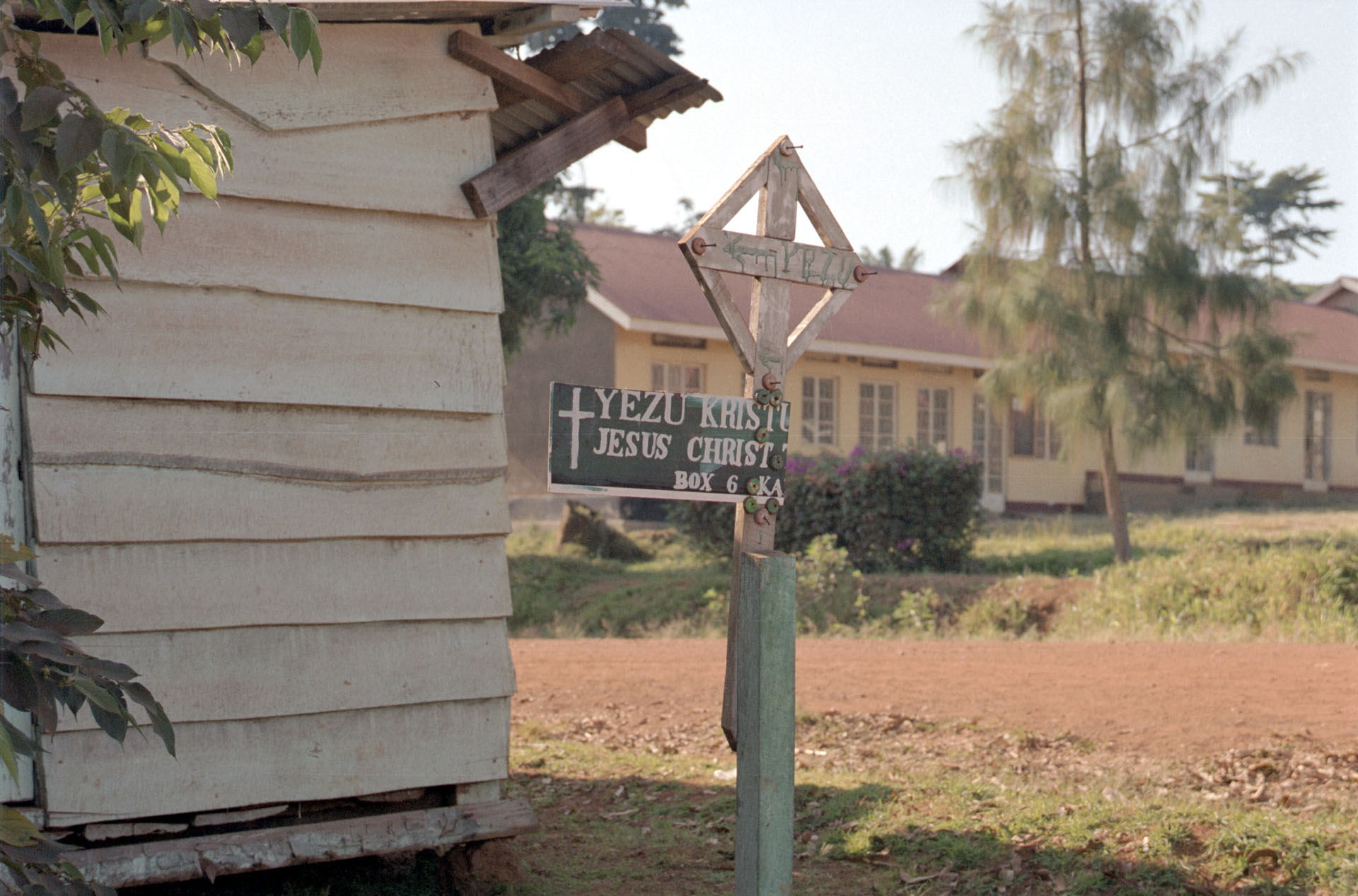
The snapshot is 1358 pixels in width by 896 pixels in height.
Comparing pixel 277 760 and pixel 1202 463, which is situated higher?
pixel 1202 463

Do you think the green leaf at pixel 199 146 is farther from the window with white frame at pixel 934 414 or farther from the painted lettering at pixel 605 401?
the window with white frame at pixel 934 414

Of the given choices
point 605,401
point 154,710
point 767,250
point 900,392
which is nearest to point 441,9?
point 767,250

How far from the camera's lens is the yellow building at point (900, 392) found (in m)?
17.2

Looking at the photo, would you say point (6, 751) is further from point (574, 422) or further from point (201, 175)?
point (574, 422)

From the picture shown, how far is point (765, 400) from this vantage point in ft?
11.5

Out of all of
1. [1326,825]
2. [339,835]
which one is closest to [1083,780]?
[1326,825]

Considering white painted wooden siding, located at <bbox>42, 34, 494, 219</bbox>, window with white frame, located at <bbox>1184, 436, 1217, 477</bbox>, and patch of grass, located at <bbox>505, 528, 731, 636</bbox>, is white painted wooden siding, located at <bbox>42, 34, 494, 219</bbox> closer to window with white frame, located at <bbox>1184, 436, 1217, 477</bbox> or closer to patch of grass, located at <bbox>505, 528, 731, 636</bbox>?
patch of grass, located at <bbox>505, 528, 731, 636</bbox>

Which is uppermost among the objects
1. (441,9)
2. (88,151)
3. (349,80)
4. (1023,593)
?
(441,9)

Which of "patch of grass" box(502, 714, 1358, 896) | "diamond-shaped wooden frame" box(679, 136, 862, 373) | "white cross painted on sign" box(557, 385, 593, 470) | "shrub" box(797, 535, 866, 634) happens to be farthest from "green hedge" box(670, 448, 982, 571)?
"white cross painted on sign" box(557, 385, 593, 470)

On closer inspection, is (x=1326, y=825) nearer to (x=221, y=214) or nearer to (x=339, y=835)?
(x=339, y=835)

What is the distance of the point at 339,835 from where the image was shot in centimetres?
421

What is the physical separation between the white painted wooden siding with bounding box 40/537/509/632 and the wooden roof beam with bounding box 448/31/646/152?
1683 millimetres

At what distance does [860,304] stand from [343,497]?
17040 millimetres

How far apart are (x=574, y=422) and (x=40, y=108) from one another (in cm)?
142
